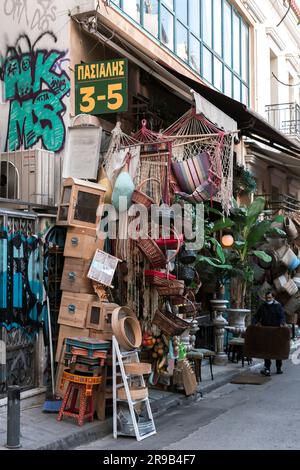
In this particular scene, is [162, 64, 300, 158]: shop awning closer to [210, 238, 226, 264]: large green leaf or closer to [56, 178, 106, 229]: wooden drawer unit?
[210, 238, 226, 264]: large green leaf

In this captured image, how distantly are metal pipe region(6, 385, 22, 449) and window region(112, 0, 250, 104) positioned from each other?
22.3ft

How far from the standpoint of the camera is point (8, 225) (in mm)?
7676

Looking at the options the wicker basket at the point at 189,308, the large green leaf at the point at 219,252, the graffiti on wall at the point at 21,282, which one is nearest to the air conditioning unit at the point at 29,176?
the graffiti on wall at the point at 21,282

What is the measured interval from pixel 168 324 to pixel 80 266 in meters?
1.58

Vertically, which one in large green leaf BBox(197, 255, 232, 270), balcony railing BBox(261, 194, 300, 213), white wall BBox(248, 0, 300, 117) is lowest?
large green leaf BBox(197, 255, 232, 270)

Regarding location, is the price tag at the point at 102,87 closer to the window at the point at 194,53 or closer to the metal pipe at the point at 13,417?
the metal pipe at the point at 13,417

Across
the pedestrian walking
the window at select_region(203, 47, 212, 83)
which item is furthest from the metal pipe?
the window at select_region(203, 47, 212, 83)

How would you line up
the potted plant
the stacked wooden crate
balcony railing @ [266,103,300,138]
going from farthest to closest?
balcony railing @ [266,103,300,138]
the potted plant
the stacked wooden crate

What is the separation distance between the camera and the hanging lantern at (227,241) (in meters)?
13.1

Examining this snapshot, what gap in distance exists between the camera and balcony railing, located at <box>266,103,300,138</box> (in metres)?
18.9

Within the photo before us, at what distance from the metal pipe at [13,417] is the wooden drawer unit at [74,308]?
1969mm

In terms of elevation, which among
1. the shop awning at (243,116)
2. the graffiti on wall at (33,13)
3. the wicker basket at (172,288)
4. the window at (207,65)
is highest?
the window at (207,65)
